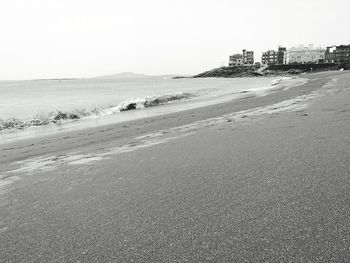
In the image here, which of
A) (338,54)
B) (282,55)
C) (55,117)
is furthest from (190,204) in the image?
(282,55)

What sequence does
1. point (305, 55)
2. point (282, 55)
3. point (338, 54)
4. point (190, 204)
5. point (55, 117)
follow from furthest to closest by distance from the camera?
point (282, 55), point (305, 55), point (338, 54), point (55, 117), point (190, 204)

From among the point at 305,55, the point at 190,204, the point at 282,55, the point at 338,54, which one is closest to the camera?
the point at 190,204

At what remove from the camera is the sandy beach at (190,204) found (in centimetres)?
241

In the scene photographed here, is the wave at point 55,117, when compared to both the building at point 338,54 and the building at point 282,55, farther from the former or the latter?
the building at point 282,55

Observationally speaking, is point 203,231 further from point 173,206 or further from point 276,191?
point 276,191

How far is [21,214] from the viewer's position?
3.50 meters

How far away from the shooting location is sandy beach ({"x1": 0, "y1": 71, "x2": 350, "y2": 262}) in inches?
95.0

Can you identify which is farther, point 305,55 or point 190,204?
point 305,55

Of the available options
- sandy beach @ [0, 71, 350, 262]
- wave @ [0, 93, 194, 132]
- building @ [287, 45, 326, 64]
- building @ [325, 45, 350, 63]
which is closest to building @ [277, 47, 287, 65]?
building @ [287, 45, 326, 64]

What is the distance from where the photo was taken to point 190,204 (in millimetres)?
3293

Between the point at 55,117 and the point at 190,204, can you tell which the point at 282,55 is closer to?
the point at 55,117

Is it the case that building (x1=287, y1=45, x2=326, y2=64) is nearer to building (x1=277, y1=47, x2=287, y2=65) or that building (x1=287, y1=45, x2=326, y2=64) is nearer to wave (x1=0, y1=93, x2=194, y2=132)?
building (x1=277, y1=47, x2=287, y2=65)

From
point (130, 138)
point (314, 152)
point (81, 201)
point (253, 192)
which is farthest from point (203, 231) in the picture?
point (130, 138)

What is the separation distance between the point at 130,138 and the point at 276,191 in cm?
557
